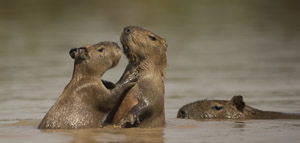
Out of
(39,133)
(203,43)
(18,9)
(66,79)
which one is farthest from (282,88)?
(18,9)

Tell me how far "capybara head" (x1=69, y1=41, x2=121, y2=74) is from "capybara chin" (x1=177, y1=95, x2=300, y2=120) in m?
2.09

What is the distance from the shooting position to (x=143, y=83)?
470 inches

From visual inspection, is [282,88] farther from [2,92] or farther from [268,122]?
[2,92]

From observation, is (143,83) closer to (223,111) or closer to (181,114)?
(181,114)

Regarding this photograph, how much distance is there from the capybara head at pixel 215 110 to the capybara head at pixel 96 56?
2077 mm

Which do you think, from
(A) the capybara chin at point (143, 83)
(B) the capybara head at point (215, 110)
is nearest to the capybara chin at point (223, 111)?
(B) the capybara head at point (215, 110)

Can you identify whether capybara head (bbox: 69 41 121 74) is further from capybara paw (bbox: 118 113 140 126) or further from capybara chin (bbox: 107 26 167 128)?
capybara paw (bbox: 118 113 140 126)

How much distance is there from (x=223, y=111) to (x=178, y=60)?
8.20m

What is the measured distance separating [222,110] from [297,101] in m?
2.04

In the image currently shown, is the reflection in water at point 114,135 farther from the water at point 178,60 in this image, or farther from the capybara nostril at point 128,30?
the capybara nostril at point 128,30

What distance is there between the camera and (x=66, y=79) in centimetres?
1844

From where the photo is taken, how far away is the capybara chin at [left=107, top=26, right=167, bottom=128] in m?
11.6

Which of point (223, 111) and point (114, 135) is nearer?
point (114, 135)

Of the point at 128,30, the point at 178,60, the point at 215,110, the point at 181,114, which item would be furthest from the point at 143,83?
the point at 178,60
